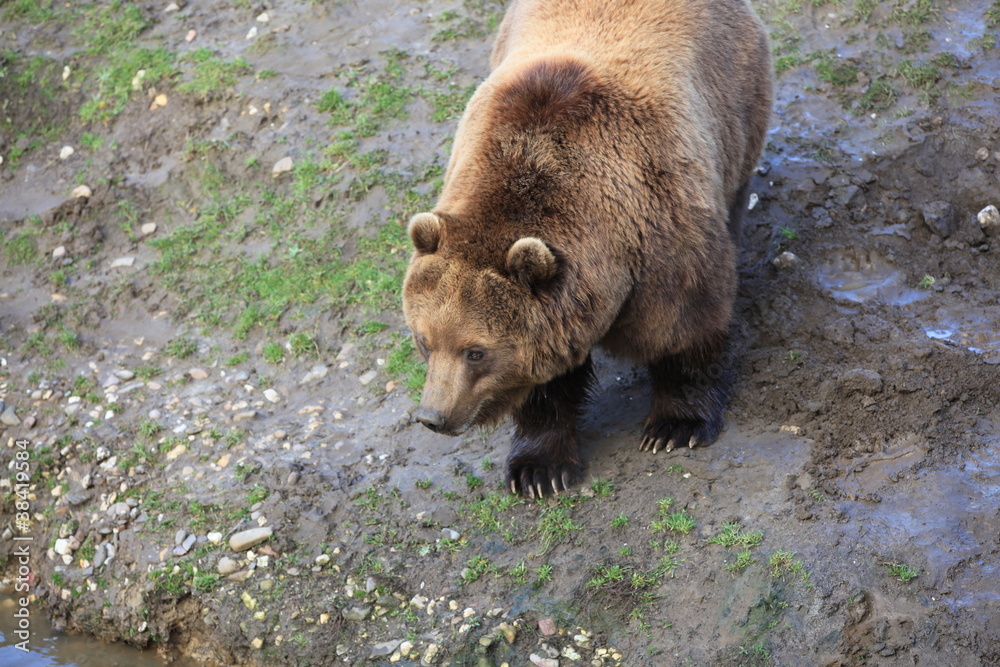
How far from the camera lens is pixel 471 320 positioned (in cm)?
407

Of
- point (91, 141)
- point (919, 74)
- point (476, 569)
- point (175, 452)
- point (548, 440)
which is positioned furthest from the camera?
point (91, 141)

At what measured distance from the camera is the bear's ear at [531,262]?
3857mm

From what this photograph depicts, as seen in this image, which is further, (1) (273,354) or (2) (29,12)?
(2) (29,12)

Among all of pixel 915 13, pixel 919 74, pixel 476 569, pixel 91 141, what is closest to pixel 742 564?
pixel 476 569

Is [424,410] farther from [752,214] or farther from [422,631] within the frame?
[752,214]

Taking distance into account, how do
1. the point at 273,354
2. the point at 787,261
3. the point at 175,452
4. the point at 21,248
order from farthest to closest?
the point at 21,248, the point at 273,354, the point at 787,261, the point at 175,452

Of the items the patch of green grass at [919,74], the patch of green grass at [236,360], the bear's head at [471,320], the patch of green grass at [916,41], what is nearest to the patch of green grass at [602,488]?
the bear's head at [471,320]

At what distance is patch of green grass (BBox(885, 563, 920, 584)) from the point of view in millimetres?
3852

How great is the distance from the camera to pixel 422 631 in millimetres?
4328

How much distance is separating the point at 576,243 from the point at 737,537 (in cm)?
153

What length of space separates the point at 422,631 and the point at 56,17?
25.1 feet

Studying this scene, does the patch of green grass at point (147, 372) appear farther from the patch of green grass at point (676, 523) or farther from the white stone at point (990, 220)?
the white stone at point (990, 220)

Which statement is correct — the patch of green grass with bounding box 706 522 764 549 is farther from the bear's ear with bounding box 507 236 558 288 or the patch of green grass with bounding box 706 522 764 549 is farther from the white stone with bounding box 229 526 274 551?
the white stone with bounding box 229 526 274 551

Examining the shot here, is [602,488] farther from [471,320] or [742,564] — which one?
[471,320]
